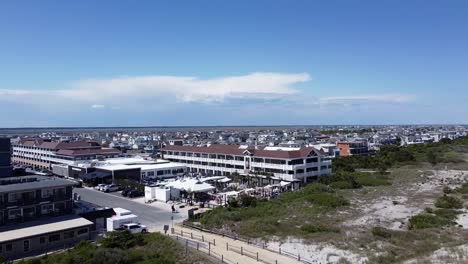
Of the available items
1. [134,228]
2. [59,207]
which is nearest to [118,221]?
[134,228]

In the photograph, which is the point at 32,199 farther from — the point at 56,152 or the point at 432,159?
the point at 432,159

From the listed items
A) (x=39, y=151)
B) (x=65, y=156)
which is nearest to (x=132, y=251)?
(x=65, y=156)

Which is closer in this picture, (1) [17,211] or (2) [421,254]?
(2) [421,254]

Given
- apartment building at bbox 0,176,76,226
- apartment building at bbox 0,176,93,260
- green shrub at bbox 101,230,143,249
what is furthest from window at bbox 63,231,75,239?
apartment building at bbox 0,176,76,226

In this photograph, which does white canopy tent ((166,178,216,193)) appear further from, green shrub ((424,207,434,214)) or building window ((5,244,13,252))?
green shrub ((424,207,434,214))

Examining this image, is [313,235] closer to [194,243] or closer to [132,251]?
[194,243]
